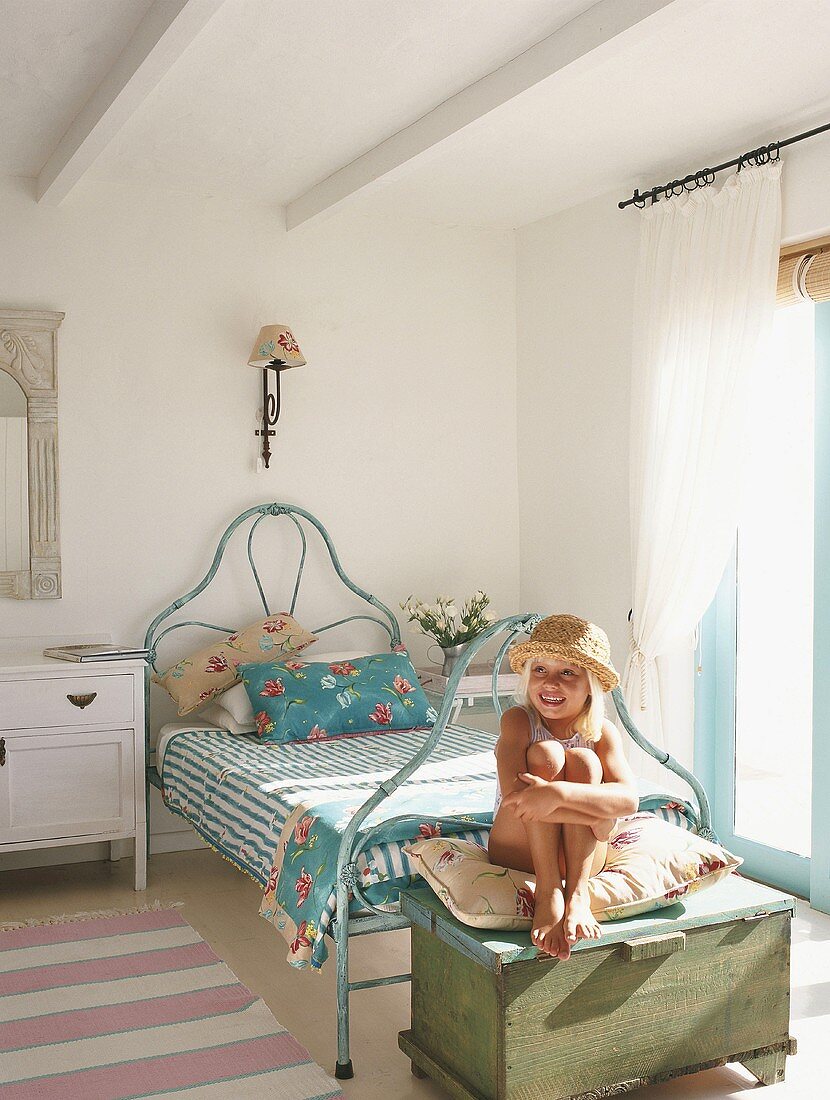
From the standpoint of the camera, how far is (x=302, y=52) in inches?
115

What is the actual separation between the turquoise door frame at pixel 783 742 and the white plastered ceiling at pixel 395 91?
85 centimetres

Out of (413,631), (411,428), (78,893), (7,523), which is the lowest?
(78,893)

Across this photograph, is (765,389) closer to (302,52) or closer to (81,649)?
(302,52)

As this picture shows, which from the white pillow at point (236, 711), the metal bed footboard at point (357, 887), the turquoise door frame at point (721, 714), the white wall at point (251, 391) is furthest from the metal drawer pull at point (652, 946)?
the white wall at point (251, 391)

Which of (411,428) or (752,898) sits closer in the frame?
(752,898)

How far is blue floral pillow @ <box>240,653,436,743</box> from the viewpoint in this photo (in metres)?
3.75

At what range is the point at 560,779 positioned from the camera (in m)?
2.24

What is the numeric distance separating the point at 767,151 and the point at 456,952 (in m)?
2.61

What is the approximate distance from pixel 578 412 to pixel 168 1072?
2918mm

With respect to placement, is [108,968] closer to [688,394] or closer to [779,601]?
[779,601]

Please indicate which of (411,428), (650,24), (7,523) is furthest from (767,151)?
(7,523)

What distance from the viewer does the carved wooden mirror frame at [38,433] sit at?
13.1 ft

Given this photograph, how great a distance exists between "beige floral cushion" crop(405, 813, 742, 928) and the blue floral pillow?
133cm

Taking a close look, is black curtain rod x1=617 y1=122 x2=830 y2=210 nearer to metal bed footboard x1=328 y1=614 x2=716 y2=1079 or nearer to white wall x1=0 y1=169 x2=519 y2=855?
white wall x1=0 y1=169 x2=519 y2=855
